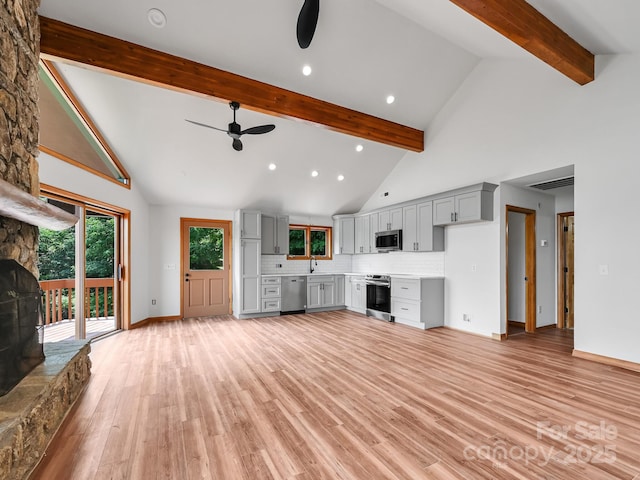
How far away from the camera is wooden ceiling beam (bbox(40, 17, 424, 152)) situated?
2.99 meters

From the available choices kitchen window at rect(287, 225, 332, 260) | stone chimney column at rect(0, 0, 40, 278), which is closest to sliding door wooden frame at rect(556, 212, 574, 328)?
kitchen window at rect(287, 225, 332, 260)

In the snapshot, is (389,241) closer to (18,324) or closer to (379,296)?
(379,296)

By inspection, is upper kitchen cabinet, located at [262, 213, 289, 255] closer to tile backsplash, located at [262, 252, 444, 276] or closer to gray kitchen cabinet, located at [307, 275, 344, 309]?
tile backsplash, located at [262, 252, 444, 276]

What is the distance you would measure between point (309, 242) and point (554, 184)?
197 inches

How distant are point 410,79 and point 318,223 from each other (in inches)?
160

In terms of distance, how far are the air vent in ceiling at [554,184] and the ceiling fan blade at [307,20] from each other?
168 inches

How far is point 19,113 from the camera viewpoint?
2.22 metres

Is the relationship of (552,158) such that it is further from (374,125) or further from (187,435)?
(187,435)

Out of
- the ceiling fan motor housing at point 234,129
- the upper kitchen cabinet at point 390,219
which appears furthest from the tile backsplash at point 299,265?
the ceiling fan motor housing at point 234,129

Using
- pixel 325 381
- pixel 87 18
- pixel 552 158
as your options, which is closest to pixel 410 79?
pixel 552 158

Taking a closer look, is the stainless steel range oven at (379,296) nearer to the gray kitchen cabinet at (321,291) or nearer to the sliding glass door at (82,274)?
the gray kitchen cabinet at (321,291)

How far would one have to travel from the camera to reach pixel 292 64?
3.85 meters

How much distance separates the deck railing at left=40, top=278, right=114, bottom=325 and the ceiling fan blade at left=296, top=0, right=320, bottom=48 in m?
4.50

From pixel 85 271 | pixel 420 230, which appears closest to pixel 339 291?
pixel 420 230
